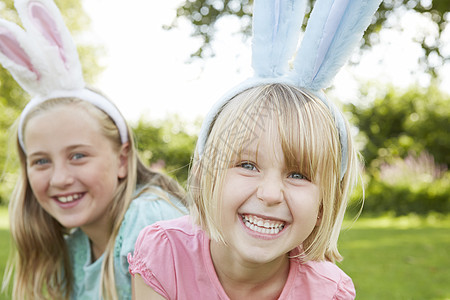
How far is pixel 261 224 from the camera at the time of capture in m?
1.73

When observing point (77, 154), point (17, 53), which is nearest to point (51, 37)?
point (17, 53)

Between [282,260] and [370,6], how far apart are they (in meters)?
1.05

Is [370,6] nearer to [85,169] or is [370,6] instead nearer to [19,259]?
[85,169]

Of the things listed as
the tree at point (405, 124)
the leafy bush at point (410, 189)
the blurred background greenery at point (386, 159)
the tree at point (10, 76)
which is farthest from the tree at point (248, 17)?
the tree at point (10, 76)

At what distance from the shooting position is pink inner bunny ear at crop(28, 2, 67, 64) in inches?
102

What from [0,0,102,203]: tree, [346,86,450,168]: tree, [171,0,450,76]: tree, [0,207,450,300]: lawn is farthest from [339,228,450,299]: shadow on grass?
[0,0,102,203]: tree

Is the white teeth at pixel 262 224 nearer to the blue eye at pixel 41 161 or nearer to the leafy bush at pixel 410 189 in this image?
the blue eye at pixel 41 161

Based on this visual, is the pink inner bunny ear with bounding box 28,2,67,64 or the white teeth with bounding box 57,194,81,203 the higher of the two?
the pink inner bunny ear with bounding box 28,2,67,64

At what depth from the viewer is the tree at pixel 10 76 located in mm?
15875

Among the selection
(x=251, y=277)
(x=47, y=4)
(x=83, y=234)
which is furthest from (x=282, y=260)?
(x=47, y=4)

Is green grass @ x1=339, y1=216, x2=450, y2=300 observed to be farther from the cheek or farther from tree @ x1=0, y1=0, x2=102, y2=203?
tree @ x1=0, y1=0, x2=102, y2=203

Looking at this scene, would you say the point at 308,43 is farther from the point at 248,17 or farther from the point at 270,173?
the point at 248,17

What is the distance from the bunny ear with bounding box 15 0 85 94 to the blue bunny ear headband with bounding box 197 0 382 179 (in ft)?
3.66

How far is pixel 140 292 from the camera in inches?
81.2
